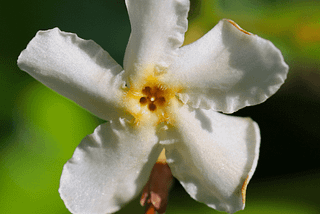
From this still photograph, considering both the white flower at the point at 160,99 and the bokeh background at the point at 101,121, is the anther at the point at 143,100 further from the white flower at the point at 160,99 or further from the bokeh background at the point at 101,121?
the bokeh background at the point at 101,121

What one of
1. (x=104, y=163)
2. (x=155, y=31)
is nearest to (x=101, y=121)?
(x=104, y=163)

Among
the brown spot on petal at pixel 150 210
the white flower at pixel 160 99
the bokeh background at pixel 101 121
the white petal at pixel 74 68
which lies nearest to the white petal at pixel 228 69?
the white flower at pixel 160 99

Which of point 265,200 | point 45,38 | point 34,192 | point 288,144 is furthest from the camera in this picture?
point 288,144

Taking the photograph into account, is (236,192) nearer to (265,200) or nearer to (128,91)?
(128,91)

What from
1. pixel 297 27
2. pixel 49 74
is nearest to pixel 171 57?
pixel 49 74

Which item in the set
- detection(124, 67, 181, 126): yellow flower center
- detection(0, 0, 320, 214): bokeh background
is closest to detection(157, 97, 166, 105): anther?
detection(124, 67, 181, 126): yellow flower center

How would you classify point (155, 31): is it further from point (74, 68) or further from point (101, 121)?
point (101, 121)
